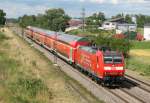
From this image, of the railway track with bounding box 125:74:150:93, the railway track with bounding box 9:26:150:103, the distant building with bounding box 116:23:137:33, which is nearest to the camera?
the railway track with bounding box 9:26:150:103

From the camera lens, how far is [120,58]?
102 feet

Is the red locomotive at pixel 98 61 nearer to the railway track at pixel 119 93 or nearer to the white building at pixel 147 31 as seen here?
the railway track at pixel 119 93

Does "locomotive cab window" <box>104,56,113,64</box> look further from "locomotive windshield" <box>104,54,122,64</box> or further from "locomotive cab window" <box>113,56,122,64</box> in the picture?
"locomotive cab window" <box>113,56,122,64</box>

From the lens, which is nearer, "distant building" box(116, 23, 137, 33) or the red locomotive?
the red locomotive

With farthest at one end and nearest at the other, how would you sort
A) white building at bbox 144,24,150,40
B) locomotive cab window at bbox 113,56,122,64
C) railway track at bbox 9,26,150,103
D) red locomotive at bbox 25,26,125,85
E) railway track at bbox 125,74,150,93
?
white building at bbox 144,24,150,40, railway track at bbox 125,74,150,93, locomotive cab window at bbox 113,56,122,64, red locomotive at bbox 25,26,125,85, railway track at bbox 9,26,150,103

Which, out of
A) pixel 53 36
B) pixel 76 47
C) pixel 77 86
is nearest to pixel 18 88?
pixel 77 86

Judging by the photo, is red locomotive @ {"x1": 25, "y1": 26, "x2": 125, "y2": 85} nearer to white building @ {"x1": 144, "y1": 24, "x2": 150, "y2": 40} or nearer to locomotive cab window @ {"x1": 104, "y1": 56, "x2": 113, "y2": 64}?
locomotive cab window @ {"x1": 104, "y1": 56, "x2": 113, "y2": 64}

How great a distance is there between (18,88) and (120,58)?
9265 mm

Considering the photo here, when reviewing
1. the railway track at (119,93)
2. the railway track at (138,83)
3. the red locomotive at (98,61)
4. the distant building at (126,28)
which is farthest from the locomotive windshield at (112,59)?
the distant building at (126,28)

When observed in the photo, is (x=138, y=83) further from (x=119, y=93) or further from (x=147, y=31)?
(x=147, y=31)

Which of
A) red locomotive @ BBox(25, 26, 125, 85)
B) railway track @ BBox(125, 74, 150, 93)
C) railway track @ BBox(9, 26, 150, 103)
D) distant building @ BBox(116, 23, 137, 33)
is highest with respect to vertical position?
red locomotive @ BBox(25, 26, 125, 85)

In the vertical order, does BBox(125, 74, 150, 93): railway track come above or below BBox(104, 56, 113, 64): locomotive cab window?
below

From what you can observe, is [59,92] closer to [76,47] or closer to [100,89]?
[100,89]

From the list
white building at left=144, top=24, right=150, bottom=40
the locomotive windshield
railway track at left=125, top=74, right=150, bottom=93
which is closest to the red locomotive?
the locomotive windshield
